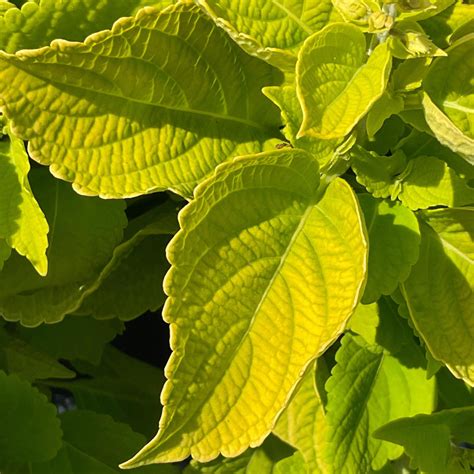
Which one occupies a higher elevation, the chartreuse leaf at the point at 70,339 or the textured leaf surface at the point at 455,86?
the textured leaf surface at the point at 455,86

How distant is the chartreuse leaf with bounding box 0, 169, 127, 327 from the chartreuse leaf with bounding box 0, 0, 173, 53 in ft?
0.73

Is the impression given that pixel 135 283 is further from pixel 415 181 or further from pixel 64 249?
pixel 415 181

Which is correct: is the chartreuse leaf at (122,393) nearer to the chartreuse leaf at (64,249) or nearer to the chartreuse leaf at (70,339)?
the chartreuse leaf at (70,339)

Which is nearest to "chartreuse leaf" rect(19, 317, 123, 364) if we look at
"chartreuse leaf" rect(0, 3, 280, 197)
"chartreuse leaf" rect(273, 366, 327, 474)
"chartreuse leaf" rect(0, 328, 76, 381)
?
"chartreuse leaf" rect(0, 328, 76, 381)

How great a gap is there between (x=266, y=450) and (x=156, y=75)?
0.65 metres

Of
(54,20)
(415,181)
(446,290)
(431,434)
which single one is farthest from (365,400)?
(54,20)

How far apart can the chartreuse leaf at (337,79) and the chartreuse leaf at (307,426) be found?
53cm

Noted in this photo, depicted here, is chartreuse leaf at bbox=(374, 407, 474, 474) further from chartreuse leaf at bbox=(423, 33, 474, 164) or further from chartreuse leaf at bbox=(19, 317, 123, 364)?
chartreuse leaf at bbox=(19, 317, 123, 364)

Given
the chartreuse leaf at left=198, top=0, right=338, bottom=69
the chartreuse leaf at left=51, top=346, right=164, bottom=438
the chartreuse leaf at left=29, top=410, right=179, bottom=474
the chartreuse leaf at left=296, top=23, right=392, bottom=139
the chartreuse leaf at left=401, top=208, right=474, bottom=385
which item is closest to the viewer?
the chartreuse leaf at left=296, top=23, right=392, bottom=139

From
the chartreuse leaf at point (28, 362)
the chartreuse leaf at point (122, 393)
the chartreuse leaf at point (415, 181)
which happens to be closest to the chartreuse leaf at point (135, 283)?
the chartreuse leaf at point (28, 362)

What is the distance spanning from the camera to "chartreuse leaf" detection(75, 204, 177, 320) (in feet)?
4.15

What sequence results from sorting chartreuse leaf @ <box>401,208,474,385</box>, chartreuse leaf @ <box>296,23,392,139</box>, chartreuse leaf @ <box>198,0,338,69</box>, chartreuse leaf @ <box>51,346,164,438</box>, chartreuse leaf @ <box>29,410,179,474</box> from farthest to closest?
chartreuse leaf @ <box>51,346,164,438</box> < chartreuse leaf @ <box>29,410,179,474</box> < chartreuse leaf @ <box>401,208,474,385</box> < chartreuse leaf @ <box>198,0,338,69</box> < chartreuse leaf @ <box>296,23,392,139</box>

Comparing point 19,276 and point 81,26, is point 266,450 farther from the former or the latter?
point 81,26

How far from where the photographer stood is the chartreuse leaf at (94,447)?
126 centimetres
